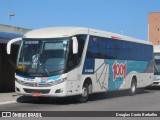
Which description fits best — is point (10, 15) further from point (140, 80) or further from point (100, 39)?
point (100, 39)

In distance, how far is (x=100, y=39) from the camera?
2130cm

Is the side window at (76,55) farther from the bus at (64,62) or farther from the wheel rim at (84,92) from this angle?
the wheel rim at (84,92)

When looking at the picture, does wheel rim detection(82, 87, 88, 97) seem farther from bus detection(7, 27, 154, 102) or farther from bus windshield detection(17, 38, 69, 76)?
bus windshield detection(17, 38, 69, 76)

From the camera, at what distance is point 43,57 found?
59.7 feet

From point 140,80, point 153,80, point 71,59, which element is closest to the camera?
point 71,59

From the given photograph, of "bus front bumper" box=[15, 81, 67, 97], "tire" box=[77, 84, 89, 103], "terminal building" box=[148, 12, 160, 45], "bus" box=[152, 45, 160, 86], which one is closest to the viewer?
"bus front bumper" box=[15, 81, 67, 97]

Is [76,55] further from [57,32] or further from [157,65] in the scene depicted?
[157,65]

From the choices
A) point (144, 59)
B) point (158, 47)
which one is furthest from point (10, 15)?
point (144, 59)

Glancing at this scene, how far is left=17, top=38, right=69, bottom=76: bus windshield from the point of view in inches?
709

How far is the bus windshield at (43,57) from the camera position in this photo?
18000 mm

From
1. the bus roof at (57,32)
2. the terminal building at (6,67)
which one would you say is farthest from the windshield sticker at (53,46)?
the terminal building at (6,67)

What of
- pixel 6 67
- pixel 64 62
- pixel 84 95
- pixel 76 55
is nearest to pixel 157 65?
pixel 6 67

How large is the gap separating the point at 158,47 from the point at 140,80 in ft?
20.8

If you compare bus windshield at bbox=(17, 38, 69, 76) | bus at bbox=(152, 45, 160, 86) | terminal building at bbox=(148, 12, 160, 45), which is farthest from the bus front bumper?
terminal building at bbox=(148, 12, 160, 45)
